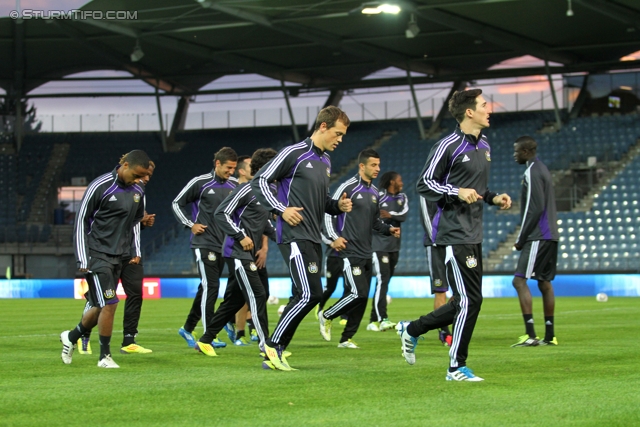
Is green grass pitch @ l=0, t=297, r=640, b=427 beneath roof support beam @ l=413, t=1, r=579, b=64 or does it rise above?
beneath

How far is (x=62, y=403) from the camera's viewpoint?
21.4ft

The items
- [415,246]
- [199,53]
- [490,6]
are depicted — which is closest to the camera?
[490,6]

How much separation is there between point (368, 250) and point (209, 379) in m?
4.82

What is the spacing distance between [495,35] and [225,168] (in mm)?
23481

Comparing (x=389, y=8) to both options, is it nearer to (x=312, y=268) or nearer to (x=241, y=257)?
(x=241, y=257)

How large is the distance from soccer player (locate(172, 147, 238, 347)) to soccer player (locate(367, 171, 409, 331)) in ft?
11.4

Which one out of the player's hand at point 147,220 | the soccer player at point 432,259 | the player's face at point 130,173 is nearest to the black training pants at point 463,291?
the player's face at point 130,173

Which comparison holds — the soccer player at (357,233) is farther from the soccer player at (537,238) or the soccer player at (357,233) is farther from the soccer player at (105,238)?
the soccer player at (105,238)

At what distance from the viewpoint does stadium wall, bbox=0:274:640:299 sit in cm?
2736

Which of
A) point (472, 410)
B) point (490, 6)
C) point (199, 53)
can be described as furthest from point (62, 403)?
point (199, 53)

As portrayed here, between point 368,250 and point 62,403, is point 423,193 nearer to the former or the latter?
point 62,403

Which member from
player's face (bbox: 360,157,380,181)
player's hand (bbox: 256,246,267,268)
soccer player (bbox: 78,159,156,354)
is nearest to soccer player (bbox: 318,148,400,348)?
player's face (bbox: 360,157,380,181)

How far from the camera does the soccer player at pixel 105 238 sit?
29.6ft

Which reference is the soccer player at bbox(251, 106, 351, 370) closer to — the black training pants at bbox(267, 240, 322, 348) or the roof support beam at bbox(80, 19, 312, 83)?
the black training pants at bbox(267, 240, 322, 348)
